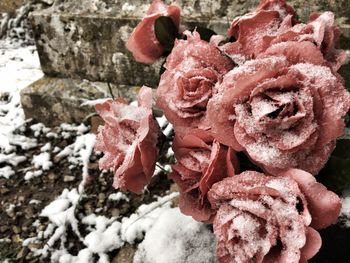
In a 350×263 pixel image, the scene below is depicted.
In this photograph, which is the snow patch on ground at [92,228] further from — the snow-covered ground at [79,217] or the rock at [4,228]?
the rock at [4,228]

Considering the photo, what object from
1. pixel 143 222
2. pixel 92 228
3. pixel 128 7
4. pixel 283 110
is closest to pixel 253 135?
pixel 283 110

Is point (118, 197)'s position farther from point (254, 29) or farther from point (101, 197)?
point (254, 29)

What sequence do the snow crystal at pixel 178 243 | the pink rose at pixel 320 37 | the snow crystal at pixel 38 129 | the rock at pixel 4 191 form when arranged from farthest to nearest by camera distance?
1. the snow crystal at pixel 38 129
2. the rock at pixel 4 191
3. the snow crystal at pixel 178 243
4. the pink rose at pixel 320 37

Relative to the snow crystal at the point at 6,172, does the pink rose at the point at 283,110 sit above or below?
above

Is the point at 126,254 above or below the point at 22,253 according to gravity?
above

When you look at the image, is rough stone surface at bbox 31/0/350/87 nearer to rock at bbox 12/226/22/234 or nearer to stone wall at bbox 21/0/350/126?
stone wall at bbox 21/0/350/126

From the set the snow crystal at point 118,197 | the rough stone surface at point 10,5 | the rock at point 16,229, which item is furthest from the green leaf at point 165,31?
the rough stone surface at point 10,5

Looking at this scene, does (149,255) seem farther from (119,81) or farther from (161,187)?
(119,81)
